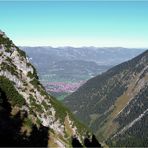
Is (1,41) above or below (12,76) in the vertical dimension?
above

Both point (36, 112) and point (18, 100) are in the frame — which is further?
point (36, 112)

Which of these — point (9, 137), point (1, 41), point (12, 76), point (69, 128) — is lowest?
point (69, 128)

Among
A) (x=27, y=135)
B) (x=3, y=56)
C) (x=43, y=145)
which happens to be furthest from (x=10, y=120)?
(x=3, y=56)

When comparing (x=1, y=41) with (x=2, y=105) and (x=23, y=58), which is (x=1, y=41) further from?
(x=2, y=105)

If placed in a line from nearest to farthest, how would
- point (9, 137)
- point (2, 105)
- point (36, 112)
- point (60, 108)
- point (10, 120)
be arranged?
point (9, 137)
point (10, 120)
point (2, 105)
point (36, 112)
point (60, 108)

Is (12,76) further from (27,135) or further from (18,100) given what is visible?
(27,135)

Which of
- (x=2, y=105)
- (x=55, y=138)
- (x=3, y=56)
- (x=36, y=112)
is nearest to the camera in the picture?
(x=2, y=105)
